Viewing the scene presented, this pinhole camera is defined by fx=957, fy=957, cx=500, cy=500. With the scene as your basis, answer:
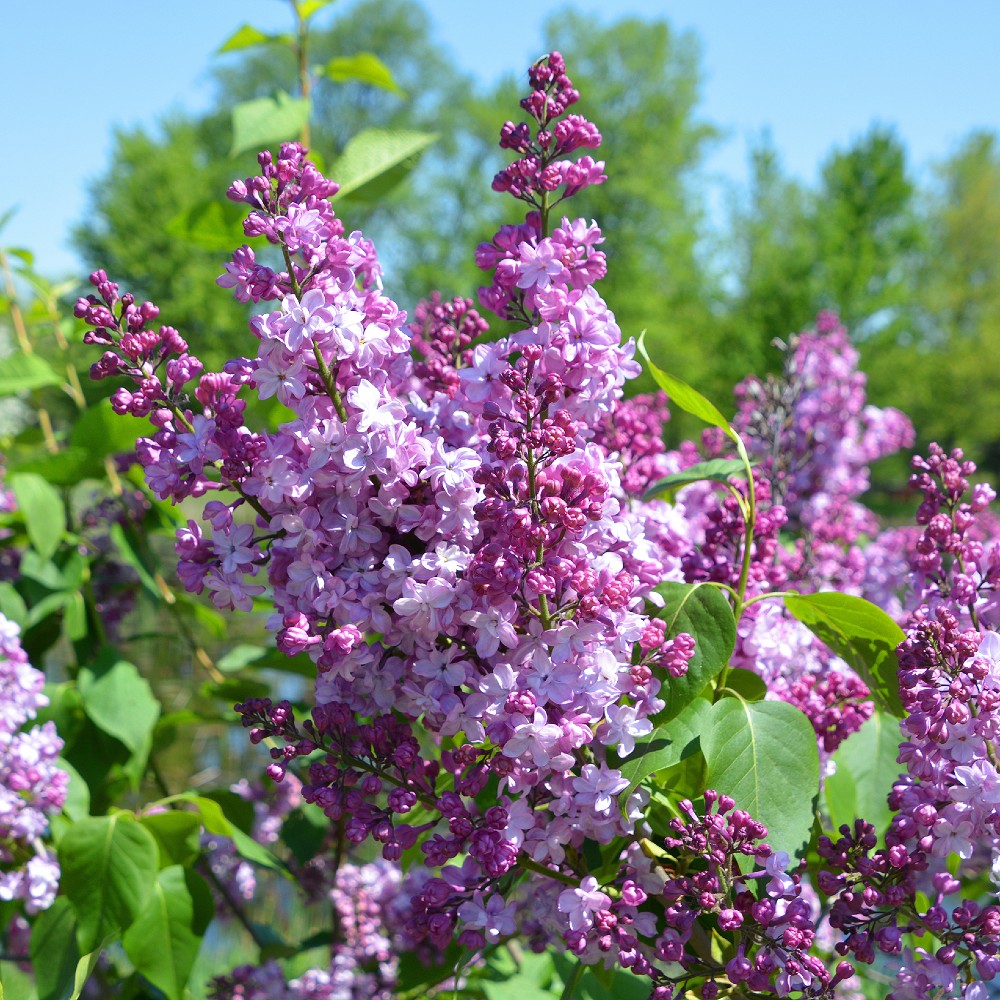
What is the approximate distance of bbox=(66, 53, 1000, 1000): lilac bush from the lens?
2.59 feet

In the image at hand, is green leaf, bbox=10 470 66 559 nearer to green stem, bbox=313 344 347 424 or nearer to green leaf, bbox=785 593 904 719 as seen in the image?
green stem, bbox=313 344 347 424

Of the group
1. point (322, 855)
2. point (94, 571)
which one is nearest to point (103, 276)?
point (94, 571)

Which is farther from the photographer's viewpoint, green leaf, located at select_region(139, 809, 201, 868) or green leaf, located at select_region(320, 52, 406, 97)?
green leaf, located at select_region(320, 52, 406, 97)

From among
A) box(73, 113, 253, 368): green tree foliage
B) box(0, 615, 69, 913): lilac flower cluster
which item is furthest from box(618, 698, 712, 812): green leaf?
box(73, 113, 253, 368): green tree foliage

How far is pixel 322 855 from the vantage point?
1.91 metres

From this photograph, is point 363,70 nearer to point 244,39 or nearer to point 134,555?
point 244,39

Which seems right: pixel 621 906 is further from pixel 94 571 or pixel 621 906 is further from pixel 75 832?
pixel 94 571

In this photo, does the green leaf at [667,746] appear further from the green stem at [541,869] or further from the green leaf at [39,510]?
the green leaf at [39,510]

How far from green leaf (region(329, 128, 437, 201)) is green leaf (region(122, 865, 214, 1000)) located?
1013 mm

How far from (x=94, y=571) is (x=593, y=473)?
4.94 feet

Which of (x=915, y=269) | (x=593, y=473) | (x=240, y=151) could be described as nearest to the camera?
(x=593, y=473)

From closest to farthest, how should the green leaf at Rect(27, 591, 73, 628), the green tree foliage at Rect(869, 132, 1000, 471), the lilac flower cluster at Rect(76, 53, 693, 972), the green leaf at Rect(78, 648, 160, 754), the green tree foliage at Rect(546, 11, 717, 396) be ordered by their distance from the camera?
1. the lilac flower cluster at Rect(76, 53, 693, 972)
2. the green leaf at Rect(78, 648, 160, 754)
3. the green leaf at Rect(27, 591, 73, 628)
4. the green tree foliage at Rect(546, 11, 717, 396)
5. the green tree foliage at Rect(869, 132, 1000, 471)

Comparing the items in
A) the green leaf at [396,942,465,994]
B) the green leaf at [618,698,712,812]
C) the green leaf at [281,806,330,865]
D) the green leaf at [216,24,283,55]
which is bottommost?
the green leaf at [396,942,465,994]

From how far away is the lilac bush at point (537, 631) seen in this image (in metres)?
0.79
